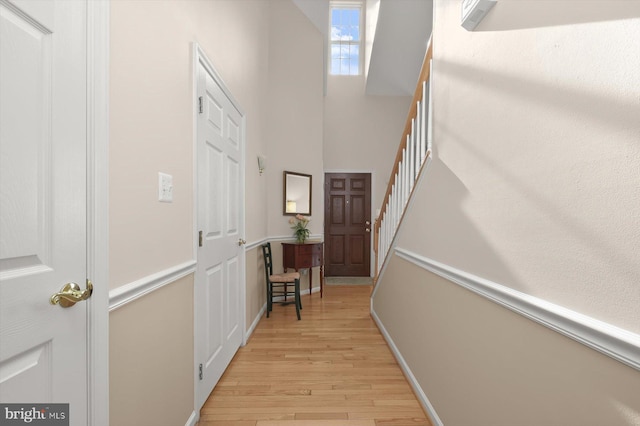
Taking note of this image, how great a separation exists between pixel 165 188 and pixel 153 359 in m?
0.72

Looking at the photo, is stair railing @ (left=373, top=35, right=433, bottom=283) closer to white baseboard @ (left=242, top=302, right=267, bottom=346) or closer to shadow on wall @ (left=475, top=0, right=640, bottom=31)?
shadow on wall @ (left=475, top=0, right=640, bottom=31)

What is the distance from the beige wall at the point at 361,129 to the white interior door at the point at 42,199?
5.19 meters

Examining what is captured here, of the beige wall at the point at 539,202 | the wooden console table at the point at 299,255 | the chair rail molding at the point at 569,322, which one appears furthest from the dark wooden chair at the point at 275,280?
the chair rail molding at the point at 569,322

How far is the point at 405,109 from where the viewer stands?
597cm

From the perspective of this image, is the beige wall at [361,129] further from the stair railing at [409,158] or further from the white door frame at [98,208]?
the white door frame at [98,208]

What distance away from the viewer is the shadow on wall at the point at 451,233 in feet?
3.92

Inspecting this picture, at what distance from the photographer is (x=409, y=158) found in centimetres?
243

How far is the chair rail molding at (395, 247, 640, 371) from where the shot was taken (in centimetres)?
65

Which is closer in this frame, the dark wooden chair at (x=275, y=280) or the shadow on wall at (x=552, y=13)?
the shadow on wall at (x=552, y=13)

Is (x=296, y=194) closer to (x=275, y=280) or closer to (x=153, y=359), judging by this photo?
(x=275, y=280)

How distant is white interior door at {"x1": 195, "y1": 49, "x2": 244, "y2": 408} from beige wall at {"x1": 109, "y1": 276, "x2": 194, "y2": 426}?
0.52ft

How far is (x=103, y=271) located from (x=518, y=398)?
4.46 ft

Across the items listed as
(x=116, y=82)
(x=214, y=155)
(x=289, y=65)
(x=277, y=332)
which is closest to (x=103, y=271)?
(x=116, y=82)

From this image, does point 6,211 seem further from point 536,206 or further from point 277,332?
point 277,332
